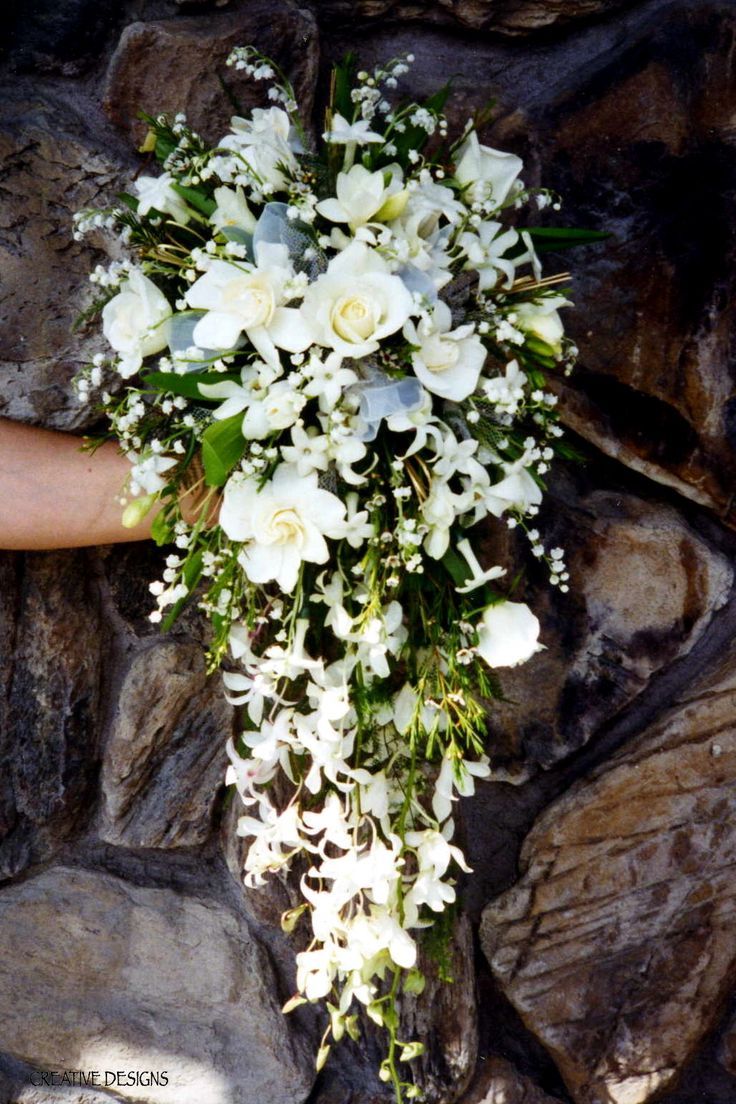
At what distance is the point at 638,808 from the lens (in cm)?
128

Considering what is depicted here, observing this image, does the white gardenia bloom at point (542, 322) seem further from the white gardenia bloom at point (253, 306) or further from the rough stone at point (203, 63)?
the rough stone at point (203, 63)

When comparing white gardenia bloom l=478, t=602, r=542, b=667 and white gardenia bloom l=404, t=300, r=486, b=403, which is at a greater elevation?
white gardenia bloom l=404, t=300, r=486, b=403

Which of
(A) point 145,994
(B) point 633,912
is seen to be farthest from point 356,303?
(A) point 145,994

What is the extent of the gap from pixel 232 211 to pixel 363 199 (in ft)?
0.43

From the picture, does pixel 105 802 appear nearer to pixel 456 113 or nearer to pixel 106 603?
pixel 106 603

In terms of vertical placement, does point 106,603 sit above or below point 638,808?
above

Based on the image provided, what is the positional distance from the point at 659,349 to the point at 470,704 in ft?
1.64

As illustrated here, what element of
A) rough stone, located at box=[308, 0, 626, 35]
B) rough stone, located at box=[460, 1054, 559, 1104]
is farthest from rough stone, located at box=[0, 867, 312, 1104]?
rough stone, located at box=[308, 0, 626, 35]

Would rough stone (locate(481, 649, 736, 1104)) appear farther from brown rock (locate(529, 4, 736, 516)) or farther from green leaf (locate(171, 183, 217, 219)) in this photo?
green leaf (locate(171, 183, 217, 219))

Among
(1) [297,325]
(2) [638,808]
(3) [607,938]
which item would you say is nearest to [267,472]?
(1) [297,325]

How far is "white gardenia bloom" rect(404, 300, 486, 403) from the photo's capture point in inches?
32.9

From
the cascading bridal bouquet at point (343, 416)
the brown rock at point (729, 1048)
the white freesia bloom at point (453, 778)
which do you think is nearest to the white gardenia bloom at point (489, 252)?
the cascading bridal bouquet at point (343, 416)

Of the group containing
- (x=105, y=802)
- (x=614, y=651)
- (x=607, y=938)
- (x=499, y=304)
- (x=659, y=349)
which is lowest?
(x=607, y=938)

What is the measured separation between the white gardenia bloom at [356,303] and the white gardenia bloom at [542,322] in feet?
0.51
